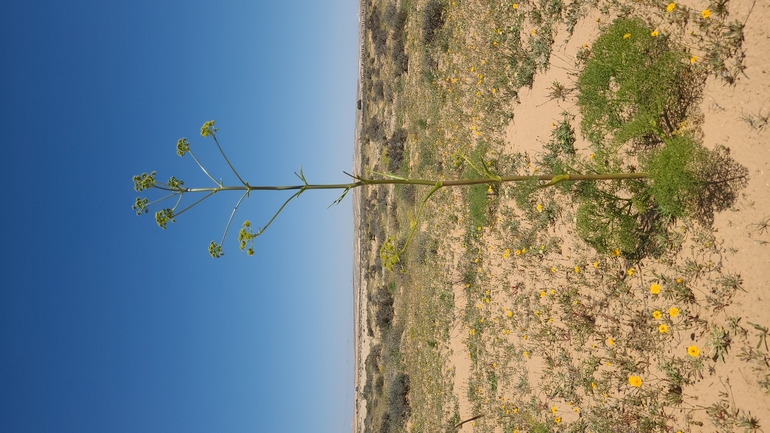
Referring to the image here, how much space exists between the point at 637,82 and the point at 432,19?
27.1 feet

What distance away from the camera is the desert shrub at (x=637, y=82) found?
16.8 feet

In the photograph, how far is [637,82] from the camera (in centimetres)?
530

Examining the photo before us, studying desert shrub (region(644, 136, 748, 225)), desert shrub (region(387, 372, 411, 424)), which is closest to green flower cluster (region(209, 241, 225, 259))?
desert shrub (region(644, 136, 748, 225))

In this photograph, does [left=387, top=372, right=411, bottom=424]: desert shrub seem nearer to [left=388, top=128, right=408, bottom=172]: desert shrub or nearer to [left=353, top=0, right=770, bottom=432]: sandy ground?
[left=388, top=128, right=408, bottom=172]: desert shrub

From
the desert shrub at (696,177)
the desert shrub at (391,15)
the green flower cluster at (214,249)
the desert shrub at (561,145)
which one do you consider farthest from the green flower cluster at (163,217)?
the desert shrub at (391,15)

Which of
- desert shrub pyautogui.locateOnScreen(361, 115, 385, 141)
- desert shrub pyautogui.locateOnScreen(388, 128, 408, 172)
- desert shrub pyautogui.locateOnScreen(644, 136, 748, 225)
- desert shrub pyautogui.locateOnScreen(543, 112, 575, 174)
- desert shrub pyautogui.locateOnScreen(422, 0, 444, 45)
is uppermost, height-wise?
desert shrub pyautogui.locateOnScreen(422, 0, 444, 45)

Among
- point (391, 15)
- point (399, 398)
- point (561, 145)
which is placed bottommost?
point (399, 398)

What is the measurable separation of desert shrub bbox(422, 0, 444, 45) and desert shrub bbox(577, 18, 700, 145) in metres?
7.00

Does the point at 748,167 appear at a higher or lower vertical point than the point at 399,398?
higher

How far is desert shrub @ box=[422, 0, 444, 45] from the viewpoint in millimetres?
12445

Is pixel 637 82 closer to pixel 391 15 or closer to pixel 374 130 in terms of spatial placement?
pixel 391 15

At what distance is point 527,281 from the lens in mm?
7895

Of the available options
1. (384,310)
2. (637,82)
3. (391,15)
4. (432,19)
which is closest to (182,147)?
(637,82)

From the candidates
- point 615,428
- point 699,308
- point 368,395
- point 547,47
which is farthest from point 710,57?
point 368,395
